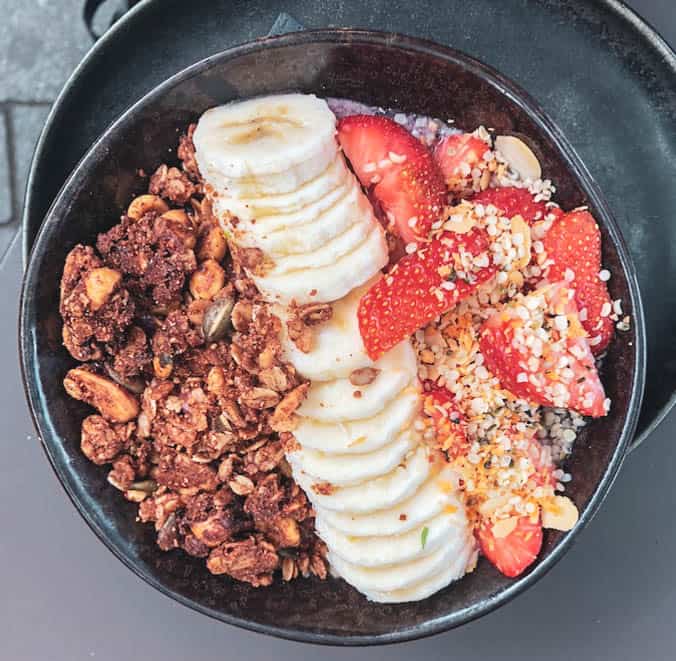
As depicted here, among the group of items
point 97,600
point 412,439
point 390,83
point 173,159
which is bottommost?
point 97,600

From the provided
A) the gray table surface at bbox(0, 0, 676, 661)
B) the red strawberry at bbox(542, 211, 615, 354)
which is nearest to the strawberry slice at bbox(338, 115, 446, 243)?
the red strawberry at bbox(542, 211, 615, 354)

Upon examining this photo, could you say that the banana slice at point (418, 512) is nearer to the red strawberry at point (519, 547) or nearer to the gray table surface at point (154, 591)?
the red strawberry at point (519, 547)

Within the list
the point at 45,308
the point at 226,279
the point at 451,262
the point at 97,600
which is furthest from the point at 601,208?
the point at 97,600

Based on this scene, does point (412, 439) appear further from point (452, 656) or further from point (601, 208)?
Answer: point (452, 656)

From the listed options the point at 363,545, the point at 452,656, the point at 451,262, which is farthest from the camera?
the point at 452,656

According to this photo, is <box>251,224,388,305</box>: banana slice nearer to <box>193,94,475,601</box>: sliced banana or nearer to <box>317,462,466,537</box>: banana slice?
<box>193,94,475,601</box>: sliced banana

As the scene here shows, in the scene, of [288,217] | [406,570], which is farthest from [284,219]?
[406,570]

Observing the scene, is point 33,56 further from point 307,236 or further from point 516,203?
point 516,203
